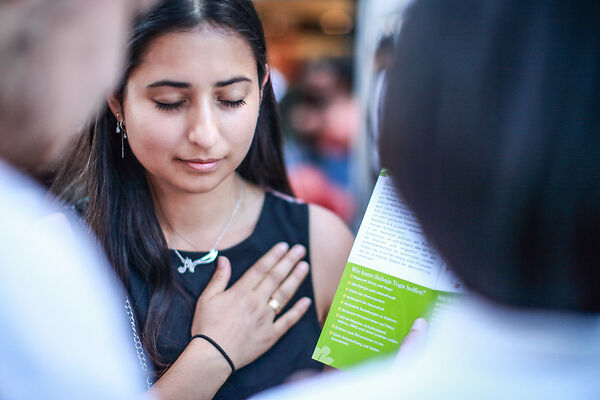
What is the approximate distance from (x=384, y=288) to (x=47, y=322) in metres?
0.46

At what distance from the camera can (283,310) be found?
106cm

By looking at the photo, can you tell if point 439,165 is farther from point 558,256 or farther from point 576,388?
point 576,388

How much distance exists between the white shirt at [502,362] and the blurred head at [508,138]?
30 mm

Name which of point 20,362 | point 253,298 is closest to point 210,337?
point 253,298

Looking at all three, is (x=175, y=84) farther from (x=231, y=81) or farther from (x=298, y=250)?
(x=298, y=250)

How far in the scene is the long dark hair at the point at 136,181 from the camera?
2.94 ft

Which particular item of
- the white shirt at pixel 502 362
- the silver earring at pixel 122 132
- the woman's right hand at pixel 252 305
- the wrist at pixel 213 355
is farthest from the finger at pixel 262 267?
the white shirt at pixel 502 362

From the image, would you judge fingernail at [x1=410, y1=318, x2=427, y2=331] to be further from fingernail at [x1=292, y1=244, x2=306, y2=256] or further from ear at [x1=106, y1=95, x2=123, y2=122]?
ear at [x1=106, y1=95, x2=123, y2=122]

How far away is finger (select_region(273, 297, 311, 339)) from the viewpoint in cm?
101

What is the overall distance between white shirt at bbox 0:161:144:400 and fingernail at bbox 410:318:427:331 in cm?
38

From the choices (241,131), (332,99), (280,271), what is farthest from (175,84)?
(332,99)

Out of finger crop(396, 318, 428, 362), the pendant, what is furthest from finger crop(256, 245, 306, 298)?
finger crop(396, 318, 428, 362)

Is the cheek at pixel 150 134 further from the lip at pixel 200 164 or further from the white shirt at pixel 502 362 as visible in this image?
the white shirt at pixel 502 362

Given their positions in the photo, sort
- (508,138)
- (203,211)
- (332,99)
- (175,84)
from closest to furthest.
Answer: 1. (508,138)
2. (175,84)
3. (203,211)
4. (332,99)
